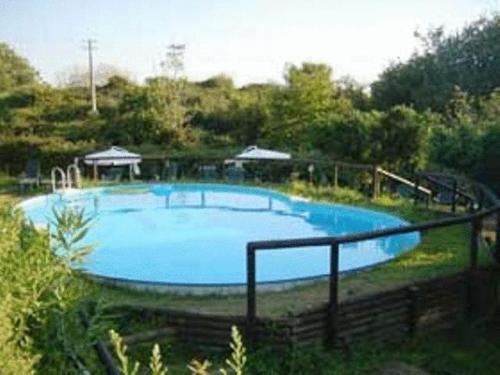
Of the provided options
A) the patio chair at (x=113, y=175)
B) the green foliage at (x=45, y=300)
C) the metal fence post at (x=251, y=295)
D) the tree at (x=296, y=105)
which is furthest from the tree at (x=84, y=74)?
the green foliage at (x=45, y=300)

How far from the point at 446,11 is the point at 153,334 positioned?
24.9 metres

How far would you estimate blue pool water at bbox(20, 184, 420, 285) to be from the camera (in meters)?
10.7

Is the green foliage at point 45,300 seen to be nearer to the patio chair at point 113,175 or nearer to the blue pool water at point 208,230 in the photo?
the blue pool water at point 208,230

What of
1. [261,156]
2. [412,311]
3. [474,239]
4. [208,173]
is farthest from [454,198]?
[208,173]

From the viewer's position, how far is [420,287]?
7.68m

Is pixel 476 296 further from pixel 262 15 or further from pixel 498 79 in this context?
pixel 262 15

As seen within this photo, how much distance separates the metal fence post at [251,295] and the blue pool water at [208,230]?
107 inches

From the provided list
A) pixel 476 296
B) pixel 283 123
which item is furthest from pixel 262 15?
pixel 476 296

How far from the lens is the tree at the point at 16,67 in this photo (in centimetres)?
4325

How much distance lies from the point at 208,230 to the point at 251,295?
7.51 m

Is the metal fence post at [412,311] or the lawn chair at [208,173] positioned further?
the lawn chair at [208,173]

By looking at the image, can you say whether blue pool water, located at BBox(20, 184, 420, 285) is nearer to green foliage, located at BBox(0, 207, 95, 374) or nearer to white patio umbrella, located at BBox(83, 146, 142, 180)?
white patio umbrella, located at BBox(83, 146, 142, 180)

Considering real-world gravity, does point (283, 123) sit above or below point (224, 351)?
above

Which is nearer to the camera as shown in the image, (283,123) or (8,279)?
(8,279)
